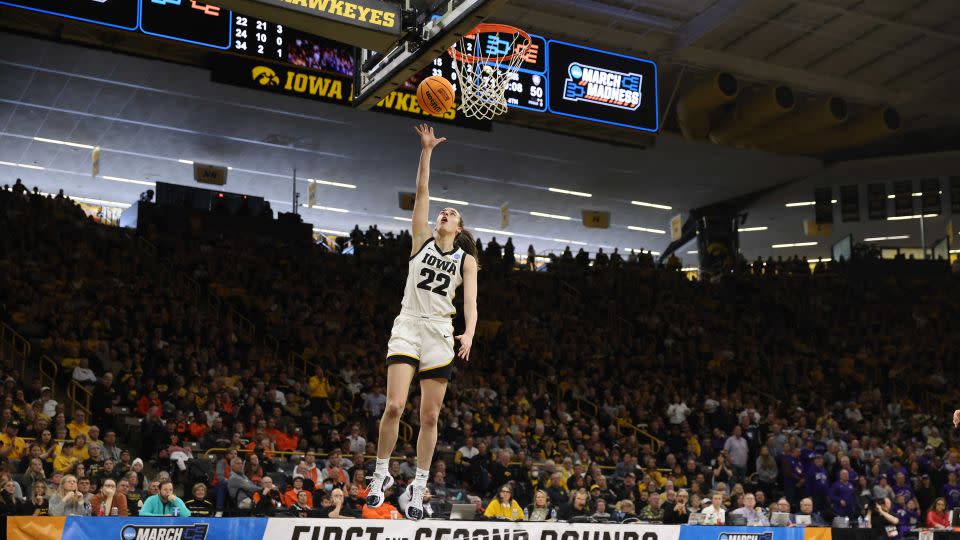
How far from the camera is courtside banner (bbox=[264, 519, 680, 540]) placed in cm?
816

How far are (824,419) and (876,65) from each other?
9.84m

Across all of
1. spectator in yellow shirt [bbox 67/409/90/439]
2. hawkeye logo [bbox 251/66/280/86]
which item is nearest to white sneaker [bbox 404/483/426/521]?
spectator in yellow shirt [bbox 67/409/90/439]

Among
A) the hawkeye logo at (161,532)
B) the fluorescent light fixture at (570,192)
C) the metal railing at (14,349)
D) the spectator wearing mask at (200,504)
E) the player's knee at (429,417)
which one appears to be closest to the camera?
the hawkeye logo at (161,532)

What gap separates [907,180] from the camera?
3344 centimetres

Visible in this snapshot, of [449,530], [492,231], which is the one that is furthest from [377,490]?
[492,231]

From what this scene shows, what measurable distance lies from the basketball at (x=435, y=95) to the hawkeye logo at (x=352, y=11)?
1021 millimetres

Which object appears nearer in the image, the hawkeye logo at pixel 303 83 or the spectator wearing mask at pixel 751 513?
the spectator wearing mask at pixel 751 513

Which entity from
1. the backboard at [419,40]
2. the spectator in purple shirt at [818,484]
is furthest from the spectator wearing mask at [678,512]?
Result: the backboard at [419,40]

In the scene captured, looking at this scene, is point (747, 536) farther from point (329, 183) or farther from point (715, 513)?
point (329, 183)

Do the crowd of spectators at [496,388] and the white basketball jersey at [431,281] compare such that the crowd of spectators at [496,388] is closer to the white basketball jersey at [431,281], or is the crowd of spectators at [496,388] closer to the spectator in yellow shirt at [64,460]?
the spectator in yellow shirt at [64,460]

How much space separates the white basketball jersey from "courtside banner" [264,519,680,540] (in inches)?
65.8

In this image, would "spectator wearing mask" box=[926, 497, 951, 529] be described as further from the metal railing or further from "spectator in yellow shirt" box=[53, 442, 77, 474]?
the metal railing

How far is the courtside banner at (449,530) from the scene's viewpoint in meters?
8.16

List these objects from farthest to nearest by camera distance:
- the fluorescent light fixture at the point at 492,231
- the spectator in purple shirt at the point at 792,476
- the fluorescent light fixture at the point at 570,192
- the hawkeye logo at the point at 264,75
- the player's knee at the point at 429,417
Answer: the fluorescent light fixture at the point at 492,231 < the fluorescent light fixture at the point at 570,192 < the spectator in purple shirt at the point at 792,476 < the hawkeye logo at the point at 264,75 < the player's knee at the point at 429,417
